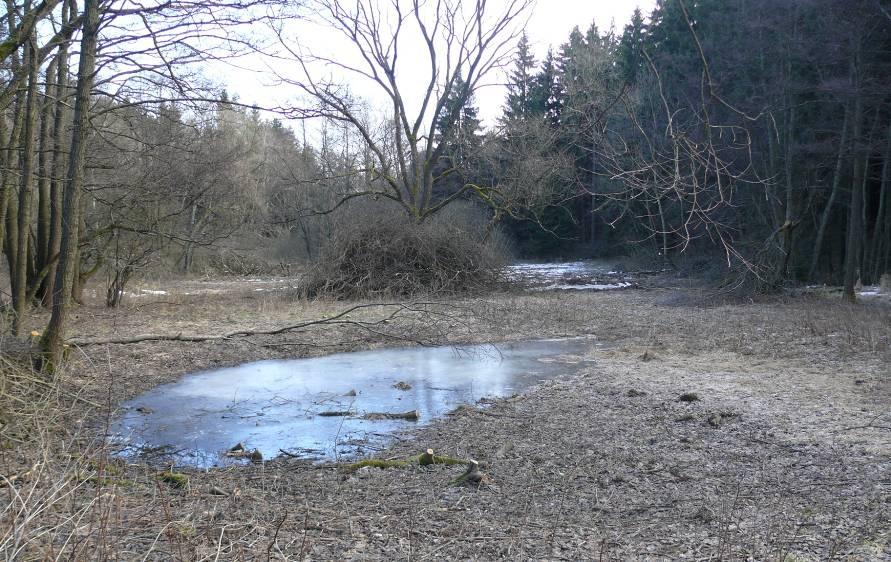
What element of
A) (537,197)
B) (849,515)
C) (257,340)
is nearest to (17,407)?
(849,515)

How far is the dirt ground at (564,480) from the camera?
380 cm

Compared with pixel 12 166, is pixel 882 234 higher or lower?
lower

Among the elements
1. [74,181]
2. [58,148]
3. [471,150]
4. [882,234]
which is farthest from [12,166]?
[882,234]

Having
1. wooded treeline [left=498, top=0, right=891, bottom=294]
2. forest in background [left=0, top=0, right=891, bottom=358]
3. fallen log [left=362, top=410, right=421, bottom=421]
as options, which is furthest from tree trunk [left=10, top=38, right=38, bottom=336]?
wooded treeline [left=498, top=0, right=891, bottom=294]

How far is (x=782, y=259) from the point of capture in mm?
19391

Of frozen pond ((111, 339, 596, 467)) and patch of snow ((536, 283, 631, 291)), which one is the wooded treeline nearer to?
patch of snow ((536, 283, 631, 291))

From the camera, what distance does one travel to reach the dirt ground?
3801 mm

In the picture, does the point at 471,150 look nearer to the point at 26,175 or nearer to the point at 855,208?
the point at 855,208

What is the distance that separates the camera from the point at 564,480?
542cm

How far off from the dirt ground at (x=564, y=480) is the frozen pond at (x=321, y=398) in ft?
1.36

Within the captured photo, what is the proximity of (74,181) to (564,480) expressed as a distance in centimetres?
580

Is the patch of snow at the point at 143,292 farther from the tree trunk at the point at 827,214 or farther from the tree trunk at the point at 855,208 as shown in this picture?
the tree trunk at the point at 827,214

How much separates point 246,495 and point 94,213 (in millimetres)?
13467

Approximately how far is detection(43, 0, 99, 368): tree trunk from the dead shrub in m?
11.8
